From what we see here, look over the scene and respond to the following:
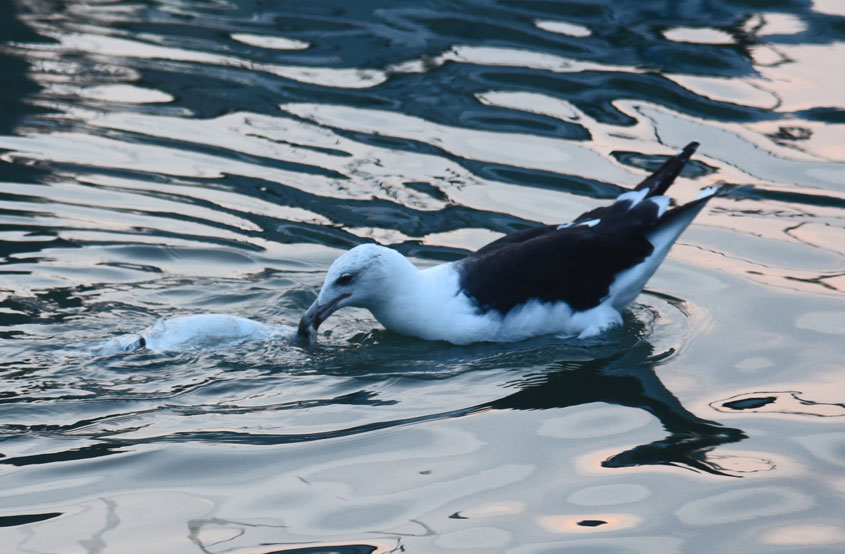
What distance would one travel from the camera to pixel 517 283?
780 centimetres

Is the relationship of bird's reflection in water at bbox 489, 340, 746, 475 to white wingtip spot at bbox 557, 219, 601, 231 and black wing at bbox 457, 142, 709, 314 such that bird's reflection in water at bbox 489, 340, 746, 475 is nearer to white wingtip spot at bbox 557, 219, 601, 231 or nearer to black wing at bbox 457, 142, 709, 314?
black wing at bbox 457, 142, 709, 314

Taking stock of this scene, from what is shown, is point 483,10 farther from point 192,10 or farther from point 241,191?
point 241,191

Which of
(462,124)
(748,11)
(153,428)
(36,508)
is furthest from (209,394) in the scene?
(748,11)

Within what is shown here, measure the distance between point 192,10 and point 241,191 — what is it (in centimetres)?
500

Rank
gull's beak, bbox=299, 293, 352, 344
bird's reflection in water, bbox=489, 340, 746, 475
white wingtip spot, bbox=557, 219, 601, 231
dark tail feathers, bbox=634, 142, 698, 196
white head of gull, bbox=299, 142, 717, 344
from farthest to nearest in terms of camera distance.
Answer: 1. dark tail feathers, bbox=634, 142, 698, 196
2. white wingtip spot, bbox=557, 219, 601, 231
3. white head of gull, bbox=299, 142, 717, 344
4. gull's beak, bbox=299, 293, 352, 344
5. bird's reflection in water, bbox=489, 340, 746, 475

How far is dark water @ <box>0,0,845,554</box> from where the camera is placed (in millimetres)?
5777

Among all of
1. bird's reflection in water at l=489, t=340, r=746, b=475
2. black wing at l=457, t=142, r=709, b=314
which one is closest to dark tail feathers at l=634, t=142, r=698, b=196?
black wing at l=457, t=142, r=709, b=314

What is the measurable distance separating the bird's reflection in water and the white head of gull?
0.43 meters

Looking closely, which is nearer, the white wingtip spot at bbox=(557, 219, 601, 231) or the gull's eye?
the gull's eye

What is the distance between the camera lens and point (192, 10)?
14.5m

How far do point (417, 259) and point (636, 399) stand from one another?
265 cm

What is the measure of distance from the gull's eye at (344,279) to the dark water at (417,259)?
414 millimetres

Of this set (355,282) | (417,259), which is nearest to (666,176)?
(417,259)

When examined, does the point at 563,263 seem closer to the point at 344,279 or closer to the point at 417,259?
the point at 344,279
